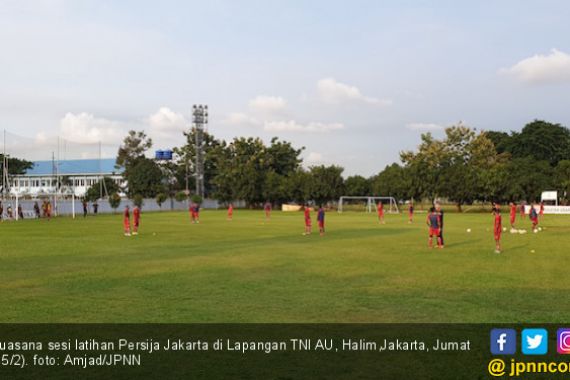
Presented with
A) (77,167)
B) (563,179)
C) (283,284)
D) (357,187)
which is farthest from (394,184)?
(283,284)

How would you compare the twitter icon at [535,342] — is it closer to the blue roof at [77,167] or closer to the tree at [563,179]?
the tree at [563,179]

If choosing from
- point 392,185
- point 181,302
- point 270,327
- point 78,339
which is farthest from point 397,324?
point 392,185

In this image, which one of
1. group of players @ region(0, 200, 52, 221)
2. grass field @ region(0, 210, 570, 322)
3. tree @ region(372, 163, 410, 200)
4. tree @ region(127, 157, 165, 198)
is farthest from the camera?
tree @ region(127, 157, 165, 198)

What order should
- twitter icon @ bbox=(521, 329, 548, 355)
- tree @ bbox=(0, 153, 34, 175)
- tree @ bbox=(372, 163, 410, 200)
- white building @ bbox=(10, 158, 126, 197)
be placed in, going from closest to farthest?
twitter icon @ bbox=(521, 329, 548, 355) < tree @ bbox=(0, 153, 34, 175) < tree @ bbox=(372, 163, 410, 200) < white building @ bbox=(10, 158, 126, 197)

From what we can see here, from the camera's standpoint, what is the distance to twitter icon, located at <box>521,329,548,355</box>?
7.29 meters

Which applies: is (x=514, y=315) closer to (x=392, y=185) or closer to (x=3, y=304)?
(x=3, y=304)

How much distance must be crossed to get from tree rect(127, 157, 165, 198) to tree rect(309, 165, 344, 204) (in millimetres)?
28836

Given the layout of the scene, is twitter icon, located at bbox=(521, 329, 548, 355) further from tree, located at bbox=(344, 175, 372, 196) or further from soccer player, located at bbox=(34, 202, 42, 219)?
tree, located at bbox=(344, 175, 372, 196)

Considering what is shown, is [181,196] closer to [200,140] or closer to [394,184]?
[200,140]

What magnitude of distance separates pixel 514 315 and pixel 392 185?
76183 mm

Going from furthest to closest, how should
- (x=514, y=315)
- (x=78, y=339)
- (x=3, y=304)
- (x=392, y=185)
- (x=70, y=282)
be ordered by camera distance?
(x=392, y=185) < (x=70, y=282) < (x=3, y=304) < (x=514, y=315) < (x=78, y=339)

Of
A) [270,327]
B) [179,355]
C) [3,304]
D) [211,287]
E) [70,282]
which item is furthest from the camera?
[70,282]

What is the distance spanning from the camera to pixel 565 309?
997 centimetres

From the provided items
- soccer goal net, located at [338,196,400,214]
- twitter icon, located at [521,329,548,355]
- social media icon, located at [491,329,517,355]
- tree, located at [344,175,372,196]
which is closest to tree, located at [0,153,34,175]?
soccer goal net, located at [338,196,400,214]
